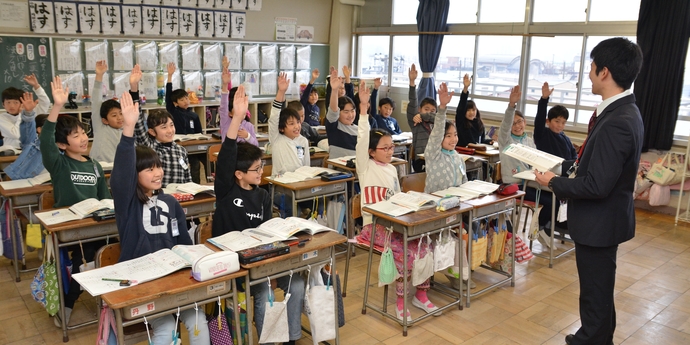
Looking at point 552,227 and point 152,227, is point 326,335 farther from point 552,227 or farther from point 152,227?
point 552,227

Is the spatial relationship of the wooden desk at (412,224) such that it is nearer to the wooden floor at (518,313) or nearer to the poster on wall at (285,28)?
the wooden floor at (518,313)

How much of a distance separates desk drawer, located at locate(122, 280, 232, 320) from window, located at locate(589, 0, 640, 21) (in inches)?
227

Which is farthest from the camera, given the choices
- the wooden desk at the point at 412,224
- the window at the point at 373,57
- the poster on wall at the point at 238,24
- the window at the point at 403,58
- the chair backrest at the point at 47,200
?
the window at the point at 373,57

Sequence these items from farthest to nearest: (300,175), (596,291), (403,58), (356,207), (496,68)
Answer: (403,58) → (496,68) → (300,175) → (356,207) → (596,291)

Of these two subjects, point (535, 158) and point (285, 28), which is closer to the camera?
point (535, 158)

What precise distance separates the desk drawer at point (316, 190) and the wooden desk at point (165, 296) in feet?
5.00

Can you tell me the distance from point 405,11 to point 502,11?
1.73 m

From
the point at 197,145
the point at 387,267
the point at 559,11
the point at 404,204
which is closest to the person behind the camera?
the point at 387,267

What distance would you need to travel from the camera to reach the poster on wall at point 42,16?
6316 mm

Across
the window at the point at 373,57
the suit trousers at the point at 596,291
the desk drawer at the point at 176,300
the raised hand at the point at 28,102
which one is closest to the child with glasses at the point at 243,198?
the desk drawer at the point at 176,300

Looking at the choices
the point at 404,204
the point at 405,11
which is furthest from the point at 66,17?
the point at 404,204

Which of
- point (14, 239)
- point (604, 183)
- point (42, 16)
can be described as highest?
point (42, 16)

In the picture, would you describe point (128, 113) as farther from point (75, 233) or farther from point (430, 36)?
point (430, 36)

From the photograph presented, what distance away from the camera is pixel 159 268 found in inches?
86.1
